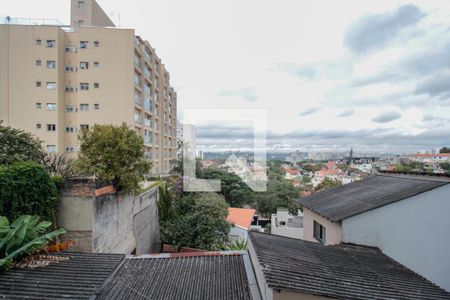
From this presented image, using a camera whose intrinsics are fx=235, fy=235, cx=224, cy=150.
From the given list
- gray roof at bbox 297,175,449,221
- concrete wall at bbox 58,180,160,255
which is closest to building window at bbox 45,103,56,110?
concrete wall at bbox 58,180,160,255

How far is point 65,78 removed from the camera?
2300 cm

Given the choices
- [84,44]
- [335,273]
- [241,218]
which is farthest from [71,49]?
[335,273]

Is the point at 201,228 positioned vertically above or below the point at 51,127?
below

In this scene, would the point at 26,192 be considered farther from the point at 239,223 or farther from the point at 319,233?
the point at 239,223

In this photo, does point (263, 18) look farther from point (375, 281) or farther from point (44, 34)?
point (44, 34)

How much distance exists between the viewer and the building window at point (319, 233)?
27.9 ft

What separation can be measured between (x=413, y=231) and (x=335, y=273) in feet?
14.7

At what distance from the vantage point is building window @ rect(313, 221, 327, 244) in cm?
849

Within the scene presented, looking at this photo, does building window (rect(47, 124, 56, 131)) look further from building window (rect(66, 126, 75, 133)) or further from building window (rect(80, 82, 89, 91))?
building window (rect(80, 82, 89, 91))

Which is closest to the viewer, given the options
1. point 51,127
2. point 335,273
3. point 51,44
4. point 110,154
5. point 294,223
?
point 335,273

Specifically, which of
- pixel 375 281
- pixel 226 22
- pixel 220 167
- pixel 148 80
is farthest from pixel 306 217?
pixel 148 80

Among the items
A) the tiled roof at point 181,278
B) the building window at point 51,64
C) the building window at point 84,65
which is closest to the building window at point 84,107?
the building window at point 84,65

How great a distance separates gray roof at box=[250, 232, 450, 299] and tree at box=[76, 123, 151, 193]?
5.64m

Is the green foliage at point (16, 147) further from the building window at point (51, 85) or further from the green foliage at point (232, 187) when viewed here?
the green foliage at point (232, 187)
